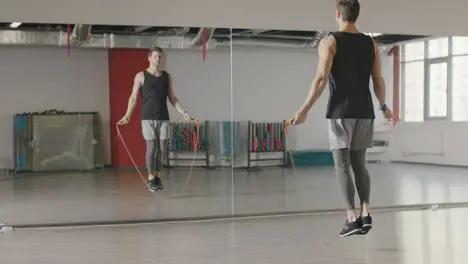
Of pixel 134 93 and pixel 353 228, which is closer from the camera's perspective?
pixel 353 228

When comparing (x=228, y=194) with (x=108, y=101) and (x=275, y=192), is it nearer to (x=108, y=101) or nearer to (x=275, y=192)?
(x=275, y=192)

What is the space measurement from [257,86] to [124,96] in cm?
150

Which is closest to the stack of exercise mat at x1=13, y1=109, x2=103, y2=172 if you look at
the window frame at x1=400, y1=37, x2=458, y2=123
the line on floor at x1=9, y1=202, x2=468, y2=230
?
the line on floor at x1=9, y1=202, x2=468, y2=230

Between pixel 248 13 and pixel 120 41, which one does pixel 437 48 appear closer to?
pixel 248 13

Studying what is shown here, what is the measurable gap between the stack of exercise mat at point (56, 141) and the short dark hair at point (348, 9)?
3785mm

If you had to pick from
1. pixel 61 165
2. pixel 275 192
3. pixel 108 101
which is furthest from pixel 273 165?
pixel 61 165

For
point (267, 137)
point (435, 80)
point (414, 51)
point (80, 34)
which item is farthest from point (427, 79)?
point (80, 34)

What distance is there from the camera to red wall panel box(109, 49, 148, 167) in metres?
5.86

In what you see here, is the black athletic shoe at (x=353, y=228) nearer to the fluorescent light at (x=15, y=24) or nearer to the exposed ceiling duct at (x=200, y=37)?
the exposed ceiling duct at (x=200, y=37)

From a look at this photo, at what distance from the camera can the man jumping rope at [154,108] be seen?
5.45 metres

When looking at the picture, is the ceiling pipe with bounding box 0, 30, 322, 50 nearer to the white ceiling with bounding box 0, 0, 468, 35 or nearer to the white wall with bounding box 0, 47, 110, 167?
the white wall with bounding box 0, 47, 110, 167

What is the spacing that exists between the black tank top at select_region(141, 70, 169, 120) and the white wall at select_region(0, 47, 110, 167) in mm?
1067

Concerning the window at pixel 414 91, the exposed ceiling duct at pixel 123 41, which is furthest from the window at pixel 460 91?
the exposed ceiling duct at pixel 123 41

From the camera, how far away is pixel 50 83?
6305 mm
